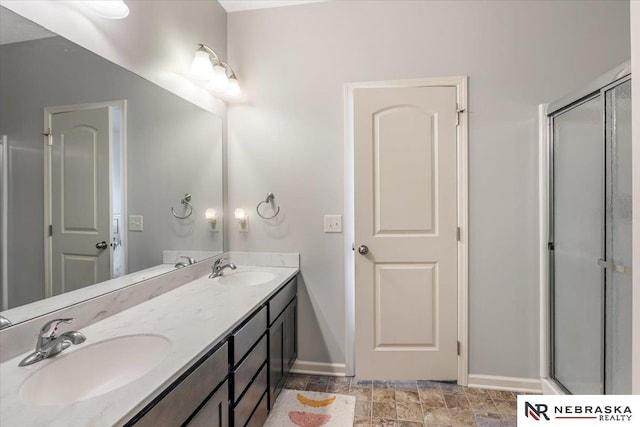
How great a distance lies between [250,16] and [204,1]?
13.2 inches

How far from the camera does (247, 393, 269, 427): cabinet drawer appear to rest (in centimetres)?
136

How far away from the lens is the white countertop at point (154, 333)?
0.64 m

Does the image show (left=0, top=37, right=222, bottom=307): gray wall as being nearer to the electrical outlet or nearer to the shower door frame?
the electrical outlet

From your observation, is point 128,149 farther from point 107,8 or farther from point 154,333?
point 154,333

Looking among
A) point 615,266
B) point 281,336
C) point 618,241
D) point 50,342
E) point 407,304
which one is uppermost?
point 618,241

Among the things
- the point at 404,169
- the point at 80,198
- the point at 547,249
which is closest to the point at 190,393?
the point at 80,198

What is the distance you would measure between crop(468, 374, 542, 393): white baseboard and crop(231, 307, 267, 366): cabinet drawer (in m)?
1.49

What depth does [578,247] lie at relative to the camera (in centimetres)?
159

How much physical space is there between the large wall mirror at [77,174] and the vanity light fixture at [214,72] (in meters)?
0.23

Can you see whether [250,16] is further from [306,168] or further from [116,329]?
[116,329]

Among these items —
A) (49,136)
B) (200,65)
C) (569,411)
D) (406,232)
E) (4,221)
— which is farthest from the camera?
(406,232)

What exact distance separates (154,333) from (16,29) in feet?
3.61

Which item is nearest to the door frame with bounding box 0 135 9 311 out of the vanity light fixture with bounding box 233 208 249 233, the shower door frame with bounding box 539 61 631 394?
the vanity light fixture with bounding box 233 208 249 233

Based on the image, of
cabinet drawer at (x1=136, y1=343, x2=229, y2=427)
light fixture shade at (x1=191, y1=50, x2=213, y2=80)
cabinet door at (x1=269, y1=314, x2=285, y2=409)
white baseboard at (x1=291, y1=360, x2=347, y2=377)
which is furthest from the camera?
white baseboard at (x1=291, y1=360, x2=347, y2=377)
